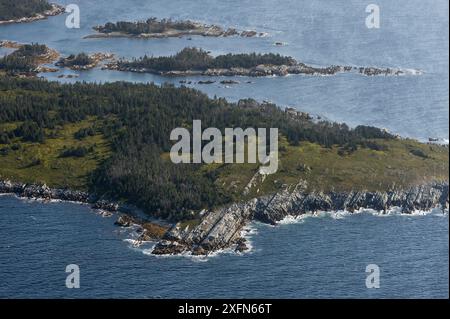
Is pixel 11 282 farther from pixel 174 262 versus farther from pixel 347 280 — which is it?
pixel 347 280

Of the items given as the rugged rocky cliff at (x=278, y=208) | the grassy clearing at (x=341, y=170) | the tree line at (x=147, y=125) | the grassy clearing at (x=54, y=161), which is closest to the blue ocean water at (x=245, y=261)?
the rugged rocky cliff at (x=278, y=208)

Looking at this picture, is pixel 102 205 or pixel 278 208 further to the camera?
pixel 102 205

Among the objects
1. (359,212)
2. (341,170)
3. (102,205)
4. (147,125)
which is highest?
(147,125)

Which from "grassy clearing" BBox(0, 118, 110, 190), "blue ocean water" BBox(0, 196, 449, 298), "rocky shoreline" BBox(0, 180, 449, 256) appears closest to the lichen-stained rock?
"rocky shoreline" BBox(0, 180, 449, 256)

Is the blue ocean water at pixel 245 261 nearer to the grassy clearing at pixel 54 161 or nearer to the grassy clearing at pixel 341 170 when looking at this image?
the grassy clearing at pixel 341 170

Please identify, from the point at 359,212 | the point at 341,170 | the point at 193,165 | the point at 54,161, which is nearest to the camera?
the point at 359,212

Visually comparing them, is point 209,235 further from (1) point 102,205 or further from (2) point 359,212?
(2) point 359,212

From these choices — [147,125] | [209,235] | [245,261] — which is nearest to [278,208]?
[209,235]
